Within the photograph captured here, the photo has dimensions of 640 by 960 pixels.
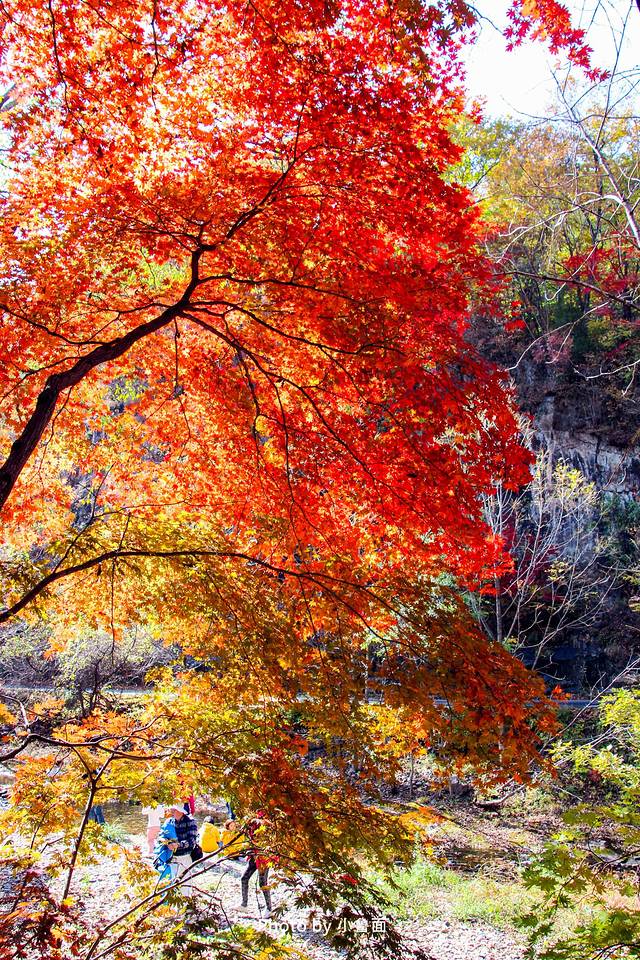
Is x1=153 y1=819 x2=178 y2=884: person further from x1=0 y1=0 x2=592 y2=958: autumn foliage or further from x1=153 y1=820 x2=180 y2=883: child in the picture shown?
x1=0 y1=0 x2=592 y2=958: autumn foliage

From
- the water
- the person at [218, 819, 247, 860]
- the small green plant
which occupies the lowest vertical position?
the water

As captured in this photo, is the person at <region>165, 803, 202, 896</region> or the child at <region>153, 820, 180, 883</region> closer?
the child at <region>153, 820, 180, 883</region>

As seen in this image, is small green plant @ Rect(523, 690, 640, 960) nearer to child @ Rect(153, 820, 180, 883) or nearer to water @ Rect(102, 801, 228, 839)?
child @ Rect(153, 820, 180, 883)

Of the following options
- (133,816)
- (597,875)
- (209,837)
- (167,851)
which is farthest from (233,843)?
(133,816)

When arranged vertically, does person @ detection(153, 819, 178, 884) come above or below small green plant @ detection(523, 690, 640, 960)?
below

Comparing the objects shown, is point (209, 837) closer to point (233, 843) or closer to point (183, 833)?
point (183, 833)

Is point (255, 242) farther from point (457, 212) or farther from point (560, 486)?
point (560, 486)

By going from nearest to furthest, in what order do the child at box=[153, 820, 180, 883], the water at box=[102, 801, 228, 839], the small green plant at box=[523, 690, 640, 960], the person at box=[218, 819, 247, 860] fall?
the small green plant at box=[523, 690, 640, 960]
the person at box=[218, 819, 247, 860]
the child at box=[153, 820, 180, 883]
the water at box=[102, 801, 228, 839]

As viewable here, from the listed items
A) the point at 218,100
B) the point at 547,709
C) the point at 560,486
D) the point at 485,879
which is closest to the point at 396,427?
the point at 547,709

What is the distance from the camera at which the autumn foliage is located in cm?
410

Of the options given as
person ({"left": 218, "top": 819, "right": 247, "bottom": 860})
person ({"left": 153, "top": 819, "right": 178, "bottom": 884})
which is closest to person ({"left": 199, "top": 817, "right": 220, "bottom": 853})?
person ({"left": 153, "top": 819, "right": 178, "bottom": 884})

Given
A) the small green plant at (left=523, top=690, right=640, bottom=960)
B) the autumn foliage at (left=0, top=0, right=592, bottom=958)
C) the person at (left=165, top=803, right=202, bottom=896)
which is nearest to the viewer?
the small green plant at (left=523, top=690, right=640, bottom=960)

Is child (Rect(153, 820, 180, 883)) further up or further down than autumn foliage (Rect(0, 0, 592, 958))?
further down

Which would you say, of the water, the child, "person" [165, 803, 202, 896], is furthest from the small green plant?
the water
